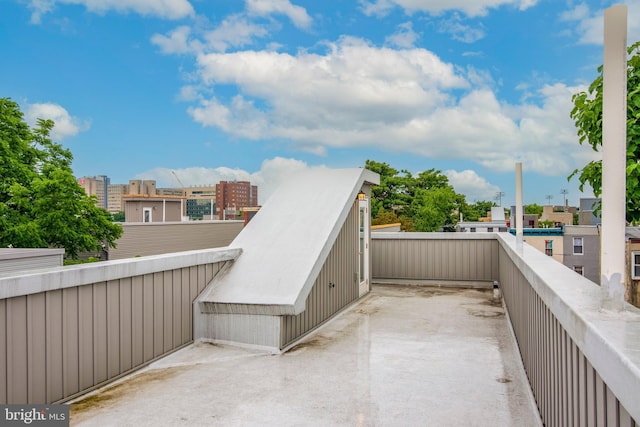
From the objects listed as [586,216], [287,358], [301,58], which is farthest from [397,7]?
[586,216]

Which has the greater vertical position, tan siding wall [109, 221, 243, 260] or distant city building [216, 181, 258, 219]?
distant city building [216, 181, 258, 219]

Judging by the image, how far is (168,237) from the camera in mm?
19594

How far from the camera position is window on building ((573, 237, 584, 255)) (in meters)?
27.0

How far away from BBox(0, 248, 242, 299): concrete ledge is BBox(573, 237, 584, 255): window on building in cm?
2708

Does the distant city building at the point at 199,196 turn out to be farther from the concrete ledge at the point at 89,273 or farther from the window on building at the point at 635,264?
the concrete ledge at the point at 89,273

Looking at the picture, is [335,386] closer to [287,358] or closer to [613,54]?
[287,358]

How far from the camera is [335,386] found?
388cm

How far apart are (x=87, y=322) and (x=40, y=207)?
12.0 m

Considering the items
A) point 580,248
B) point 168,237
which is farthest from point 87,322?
point 580,248

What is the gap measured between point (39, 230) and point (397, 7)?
48.1 feet

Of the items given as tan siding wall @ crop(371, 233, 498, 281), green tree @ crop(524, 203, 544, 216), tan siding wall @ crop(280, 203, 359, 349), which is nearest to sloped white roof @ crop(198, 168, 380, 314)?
tan siding wall @ crop(280, 203, 359, 349)

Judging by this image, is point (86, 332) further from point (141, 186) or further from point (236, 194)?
point (236, 194)

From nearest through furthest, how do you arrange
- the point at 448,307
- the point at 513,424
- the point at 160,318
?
the point at 513,424, the point at 160,318, the point at 448,307

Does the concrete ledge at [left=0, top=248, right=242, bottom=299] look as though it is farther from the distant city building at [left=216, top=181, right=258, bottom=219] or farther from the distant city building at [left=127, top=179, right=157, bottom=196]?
the distant city building at [left=216, top=181, right=258, bottom=219]
